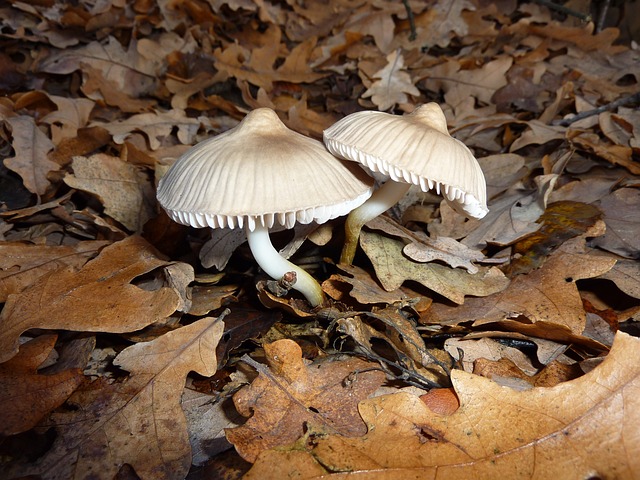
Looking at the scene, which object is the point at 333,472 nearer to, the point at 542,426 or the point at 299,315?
the point at 542,426

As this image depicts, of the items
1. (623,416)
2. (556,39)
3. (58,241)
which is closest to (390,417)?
(623,416)

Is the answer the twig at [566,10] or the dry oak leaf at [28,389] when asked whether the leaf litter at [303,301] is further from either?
the twig at [566,10]

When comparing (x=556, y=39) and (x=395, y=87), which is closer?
(x=395, y=87)

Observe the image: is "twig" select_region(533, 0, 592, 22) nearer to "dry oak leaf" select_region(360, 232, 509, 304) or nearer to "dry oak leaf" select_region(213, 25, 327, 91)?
"dry oak leaf" select_region(213, 25, 327, 91)

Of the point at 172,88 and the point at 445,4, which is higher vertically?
the point at 445,4

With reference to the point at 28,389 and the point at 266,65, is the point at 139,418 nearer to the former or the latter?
the point at 28,389

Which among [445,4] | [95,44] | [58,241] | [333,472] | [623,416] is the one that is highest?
[445,4]

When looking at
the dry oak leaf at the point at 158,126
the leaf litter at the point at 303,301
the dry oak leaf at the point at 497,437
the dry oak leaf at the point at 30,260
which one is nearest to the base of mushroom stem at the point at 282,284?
the leaf litter at the point at 303,301
